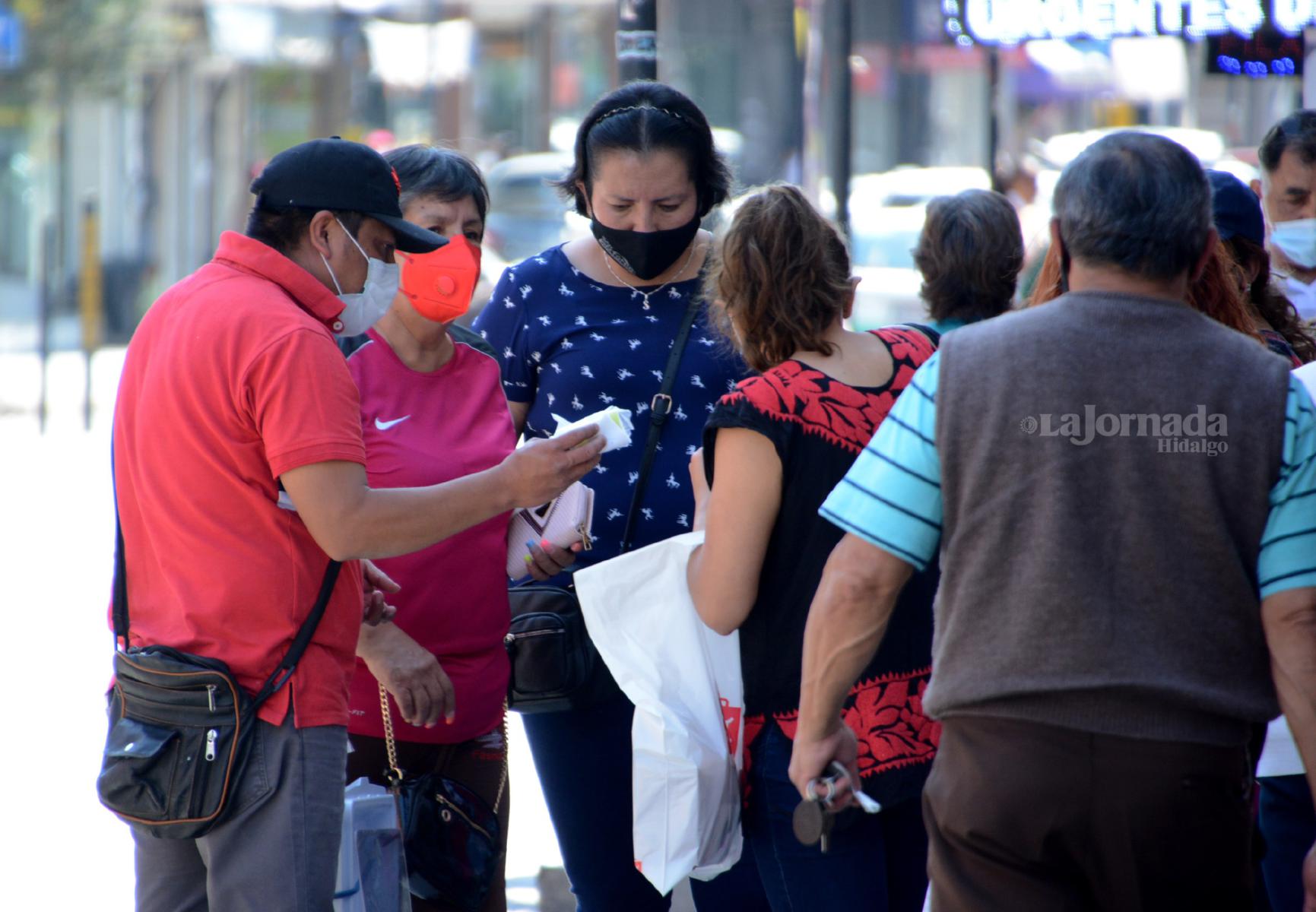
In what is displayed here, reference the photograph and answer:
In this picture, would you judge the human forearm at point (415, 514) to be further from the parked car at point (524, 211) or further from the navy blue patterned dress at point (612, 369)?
the parked car at point (524, 211)

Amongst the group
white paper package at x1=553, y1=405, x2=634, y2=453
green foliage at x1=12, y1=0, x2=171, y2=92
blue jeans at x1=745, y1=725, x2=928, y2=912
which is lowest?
blue jeans at x1=745, y1=725, x2=928, y2=912

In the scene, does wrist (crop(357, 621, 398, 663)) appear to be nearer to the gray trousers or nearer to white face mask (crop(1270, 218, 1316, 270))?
the gray trousers

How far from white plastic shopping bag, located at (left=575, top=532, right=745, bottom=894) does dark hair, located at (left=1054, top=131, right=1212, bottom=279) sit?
3.42ft

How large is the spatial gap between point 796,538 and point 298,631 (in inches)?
34.8

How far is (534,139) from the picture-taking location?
3116 cm

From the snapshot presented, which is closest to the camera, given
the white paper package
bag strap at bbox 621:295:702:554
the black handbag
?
the white paper package

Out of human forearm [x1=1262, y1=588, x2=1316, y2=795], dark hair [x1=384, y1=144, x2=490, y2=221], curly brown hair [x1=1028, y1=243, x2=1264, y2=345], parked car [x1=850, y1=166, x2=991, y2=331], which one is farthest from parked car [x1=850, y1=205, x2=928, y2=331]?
human forearm [x1=1262, y1=588, x2=1316, y2=795]

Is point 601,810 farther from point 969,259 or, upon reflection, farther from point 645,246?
point 969,259

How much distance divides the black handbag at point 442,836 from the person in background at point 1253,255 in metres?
2.02

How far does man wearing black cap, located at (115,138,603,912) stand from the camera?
8.78 feet

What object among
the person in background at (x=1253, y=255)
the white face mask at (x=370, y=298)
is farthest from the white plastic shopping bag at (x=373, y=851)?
the person in background at (x=1253, y=255)

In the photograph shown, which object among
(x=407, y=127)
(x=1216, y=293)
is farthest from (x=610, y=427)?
(x=407, y=127)

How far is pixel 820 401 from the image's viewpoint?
288 cm

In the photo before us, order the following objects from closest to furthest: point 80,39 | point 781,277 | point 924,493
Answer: point 924,493 → point 781,277 → point 80,39
